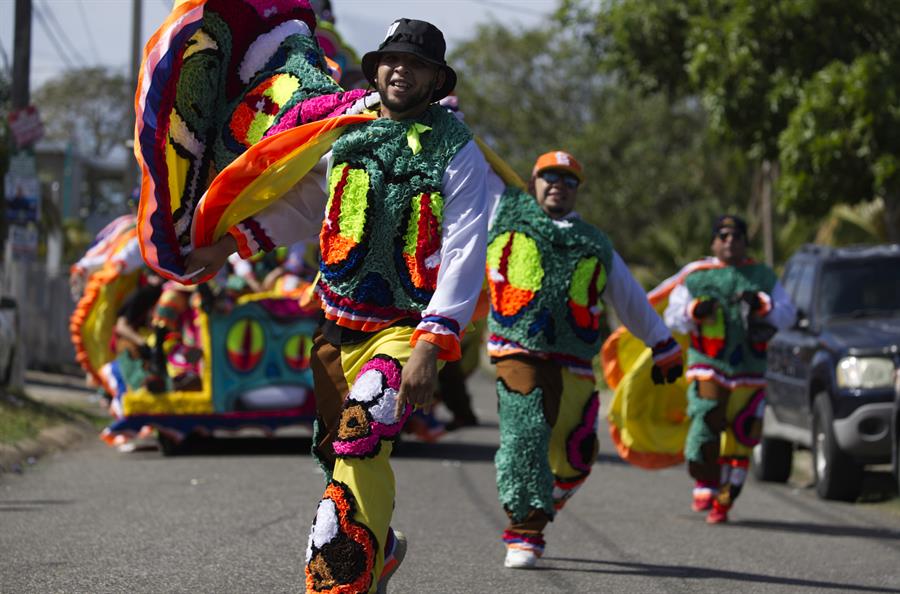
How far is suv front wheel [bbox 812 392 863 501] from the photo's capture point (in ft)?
38.0

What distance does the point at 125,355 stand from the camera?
13570mm

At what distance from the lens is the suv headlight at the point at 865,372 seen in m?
11.4

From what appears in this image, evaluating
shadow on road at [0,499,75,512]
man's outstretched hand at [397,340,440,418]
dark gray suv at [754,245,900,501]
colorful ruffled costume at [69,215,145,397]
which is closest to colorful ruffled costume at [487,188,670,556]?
man's outstretched hand at [397,340,440,418]

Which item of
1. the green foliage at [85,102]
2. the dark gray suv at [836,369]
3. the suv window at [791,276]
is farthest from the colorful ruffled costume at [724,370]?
the green foliage at [85,102]

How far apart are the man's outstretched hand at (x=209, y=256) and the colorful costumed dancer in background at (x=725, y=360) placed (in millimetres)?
5162

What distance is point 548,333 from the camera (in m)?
8.00

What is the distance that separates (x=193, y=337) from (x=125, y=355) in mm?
643

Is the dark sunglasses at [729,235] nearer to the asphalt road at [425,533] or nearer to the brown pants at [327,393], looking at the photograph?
the asphalt road at [425,533]

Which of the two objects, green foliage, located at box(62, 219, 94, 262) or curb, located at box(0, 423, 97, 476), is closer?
curb, located at box(0, 423, 97, 476)

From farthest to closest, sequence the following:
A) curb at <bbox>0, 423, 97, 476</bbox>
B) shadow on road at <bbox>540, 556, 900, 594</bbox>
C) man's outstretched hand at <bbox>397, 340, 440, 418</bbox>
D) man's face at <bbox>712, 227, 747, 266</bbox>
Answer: curb at <bbox>0, 423, 97, 476</bbox> < man's face at <bbox>712, 227, 747, 266</bbox> < shadow on road at <bbox>540, 556, 900, 594</bbox> < man's outstretched hand at <bbox>397, 340, 440, 418</bbox>

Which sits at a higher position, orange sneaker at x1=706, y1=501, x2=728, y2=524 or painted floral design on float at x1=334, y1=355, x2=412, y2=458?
painted floral design on float at x1=334, y1=355, x2=412, y2=458

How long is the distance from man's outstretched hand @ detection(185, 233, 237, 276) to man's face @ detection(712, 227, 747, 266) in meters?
5.39

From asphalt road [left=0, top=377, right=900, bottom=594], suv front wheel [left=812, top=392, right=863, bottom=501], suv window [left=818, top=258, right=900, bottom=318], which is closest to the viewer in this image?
asphalt road [left=0, top=377, right=900, bottom=594]

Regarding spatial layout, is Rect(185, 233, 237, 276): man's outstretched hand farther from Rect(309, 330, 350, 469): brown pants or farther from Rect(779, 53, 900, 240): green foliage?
Rect(779, 53, 900, 240): green foliage
